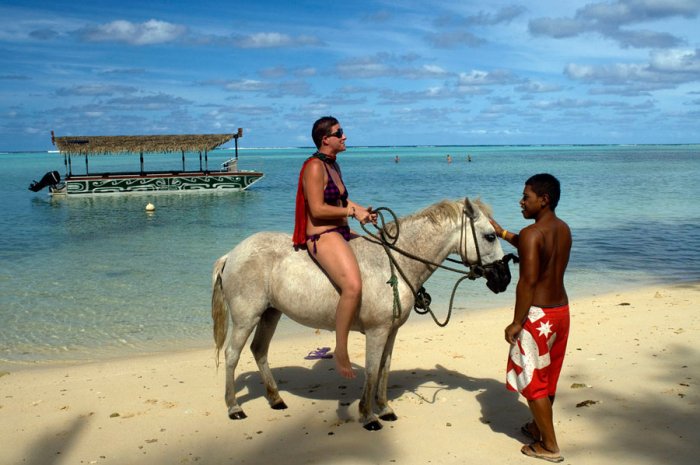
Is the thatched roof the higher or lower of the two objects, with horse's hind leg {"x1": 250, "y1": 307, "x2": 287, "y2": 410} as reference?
higher

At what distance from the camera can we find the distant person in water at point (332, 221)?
15.4ft

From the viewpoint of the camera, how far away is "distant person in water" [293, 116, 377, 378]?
4680 mm

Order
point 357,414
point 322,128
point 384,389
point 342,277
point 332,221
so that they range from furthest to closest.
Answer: point 357,414, point 384,389, point 332,221, point 322,128, point 342,277

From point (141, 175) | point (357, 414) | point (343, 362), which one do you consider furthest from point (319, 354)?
point (141, 175)

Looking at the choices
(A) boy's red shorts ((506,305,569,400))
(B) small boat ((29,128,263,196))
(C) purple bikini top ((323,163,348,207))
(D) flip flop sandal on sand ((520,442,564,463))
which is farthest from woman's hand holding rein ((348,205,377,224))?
(B) small boat ((29,128,263,196))

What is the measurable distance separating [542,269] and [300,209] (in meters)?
2.08

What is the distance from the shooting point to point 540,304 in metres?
4.04

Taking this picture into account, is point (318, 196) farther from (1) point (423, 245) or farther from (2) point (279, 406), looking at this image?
(2) point (279, 406)

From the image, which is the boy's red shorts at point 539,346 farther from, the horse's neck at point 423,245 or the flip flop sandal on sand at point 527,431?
the horse's neck at point 423,245

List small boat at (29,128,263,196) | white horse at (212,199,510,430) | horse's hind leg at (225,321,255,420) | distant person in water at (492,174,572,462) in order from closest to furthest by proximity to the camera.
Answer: distant person in water at (492,174,572,462), white horse at (212,199,510,430), horse's hind leg at (225,321,255,420), small boat at (29,128,263,196)

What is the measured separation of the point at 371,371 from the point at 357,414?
699mm

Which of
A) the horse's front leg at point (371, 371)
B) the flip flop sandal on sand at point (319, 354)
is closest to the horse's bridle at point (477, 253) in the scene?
the horse's front leg at point (371, 371)

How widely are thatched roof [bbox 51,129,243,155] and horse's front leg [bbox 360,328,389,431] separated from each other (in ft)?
114

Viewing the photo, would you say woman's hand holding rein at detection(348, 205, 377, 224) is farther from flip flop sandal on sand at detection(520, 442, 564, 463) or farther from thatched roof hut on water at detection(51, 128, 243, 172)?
thatched roof hut on water at detection(51, 128, 243, 172)
